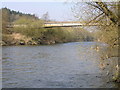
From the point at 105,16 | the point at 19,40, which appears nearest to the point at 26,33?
the point at 19,40

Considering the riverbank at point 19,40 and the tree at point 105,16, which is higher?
the tree at point 105,16

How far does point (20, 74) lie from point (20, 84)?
3582 mm

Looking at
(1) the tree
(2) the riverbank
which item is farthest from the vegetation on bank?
(1) the tree

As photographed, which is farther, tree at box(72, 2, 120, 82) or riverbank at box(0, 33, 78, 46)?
riverbank at box(0, 33, 78, 46)

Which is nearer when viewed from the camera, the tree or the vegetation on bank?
the tree

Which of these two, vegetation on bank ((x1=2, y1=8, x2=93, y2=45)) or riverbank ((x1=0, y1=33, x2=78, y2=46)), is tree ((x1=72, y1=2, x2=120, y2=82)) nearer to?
vegetation on bank ((x1=2, y1=8, x2=93, y2=45))

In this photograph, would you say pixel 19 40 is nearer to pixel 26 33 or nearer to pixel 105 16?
pixel 26 33

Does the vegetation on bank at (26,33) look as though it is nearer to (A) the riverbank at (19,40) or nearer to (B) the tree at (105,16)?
(A) the riverbank at (19,40)

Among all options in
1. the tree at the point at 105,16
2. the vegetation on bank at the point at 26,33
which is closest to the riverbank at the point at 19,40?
the vegetation on bank at the point at 26,33

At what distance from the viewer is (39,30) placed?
78500mm

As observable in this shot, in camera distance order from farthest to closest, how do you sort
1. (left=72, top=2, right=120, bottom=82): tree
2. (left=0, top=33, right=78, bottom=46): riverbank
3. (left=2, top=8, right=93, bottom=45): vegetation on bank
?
(left=2, top=8, right=93, bottom=45): vegetation on bank, (left=0, top=33, right=78, bottom=46): riverbank, (left=72, top=2, right=120, bottom=82): tree

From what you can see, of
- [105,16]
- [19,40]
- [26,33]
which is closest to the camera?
[105,16]

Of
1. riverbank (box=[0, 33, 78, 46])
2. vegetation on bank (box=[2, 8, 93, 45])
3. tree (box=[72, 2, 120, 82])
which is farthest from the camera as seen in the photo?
vegetation on bank (box=[2, 8, 93, 45])

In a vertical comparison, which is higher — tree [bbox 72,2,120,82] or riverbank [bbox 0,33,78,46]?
tree [bbox 72,2,120,82]
